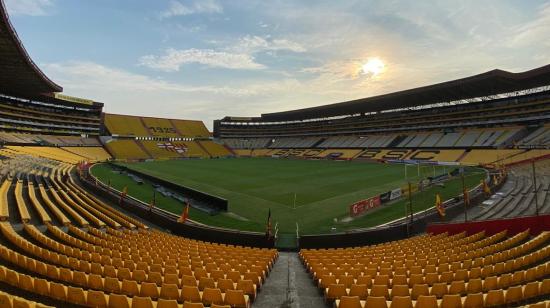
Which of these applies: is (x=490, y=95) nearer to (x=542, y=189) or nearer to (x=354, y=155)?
(x=354, y=155)

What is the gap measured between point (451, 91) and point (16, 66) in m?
71.5

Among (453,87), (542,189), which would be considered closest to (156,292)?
(542,189)

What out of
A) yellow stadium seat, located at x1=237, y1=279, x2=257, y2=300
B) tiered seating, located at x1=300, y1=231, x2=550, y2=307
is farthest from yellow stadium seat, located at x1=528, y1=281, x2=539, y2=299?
yellow stadium seat, located at x1=237, y1=279, x2=257, y2=300

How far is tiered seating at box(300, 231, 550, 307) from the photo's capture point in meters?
6.67

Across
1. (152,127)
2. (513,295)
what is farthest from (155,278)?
(152,127)

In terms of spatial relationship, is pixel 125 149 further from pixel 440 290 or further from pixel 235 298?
pixel 440 290

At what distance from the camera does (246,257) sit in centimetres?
1240

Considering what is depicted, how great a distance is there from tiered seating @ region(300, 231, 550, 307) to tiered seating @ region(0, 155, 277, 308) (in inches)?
98.1

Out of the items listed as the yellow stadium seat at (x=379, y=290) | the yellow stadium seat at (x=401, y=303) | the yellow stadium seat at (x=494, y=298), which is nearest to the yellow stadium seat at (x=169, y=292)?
the yellow stadium seat at (x=379, y=290)

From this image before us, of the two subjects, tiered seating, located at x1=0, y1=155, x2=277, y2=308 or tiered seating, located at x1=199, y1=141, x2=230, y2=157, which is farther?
tiered seating, located at x1=199, y1=141, x2=230, y2=157

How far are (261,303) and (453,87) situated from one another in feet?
205

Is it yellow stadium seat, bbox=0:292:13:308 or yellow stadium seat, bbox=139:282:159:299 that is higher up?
yellow stadium seat, bbox=0:292:13:308

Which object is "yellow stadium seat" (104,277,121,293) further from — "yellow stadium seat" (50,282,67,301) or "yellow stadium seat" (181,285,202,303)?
"yellow stadium seat" (181,285,202,303)

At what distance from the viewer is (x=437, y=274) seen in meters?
8.62
